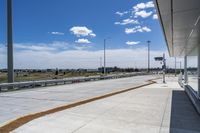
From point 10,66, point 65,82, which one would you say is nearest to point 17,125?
point 10,66

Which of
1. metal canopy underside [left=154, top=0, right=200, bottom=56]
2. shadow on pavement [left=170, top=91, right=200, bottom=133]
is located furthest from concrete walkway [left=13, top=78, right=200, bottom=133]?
metal canopy underside [left=154, top=0, right=200, bottom=56]


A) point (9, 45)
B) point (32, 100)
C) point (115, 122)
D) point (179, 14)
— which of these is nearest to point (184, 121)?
point (115, 122)

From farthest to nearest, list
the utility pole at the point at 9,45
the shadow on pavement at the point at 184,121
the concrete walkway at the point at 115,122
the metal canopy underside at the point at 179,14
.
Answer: the utility pole at the point at 9,45 < the shadow on pavement at the point at 184,121 < the concrete walkway at the point at 115,122 < the metal canopy underside at the point at 179,14

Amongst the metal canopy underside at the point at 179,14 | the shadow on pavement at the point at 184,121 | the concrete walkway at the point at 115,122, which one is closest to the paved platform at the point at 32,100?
the concrete walkway at the point at 115,122

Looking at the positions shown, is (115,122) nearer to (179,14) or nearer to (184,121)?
(184,121)

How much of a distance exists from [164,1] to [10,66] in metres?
17.4

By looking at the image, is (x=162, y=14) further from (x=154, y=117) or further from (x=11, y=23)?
(x=11, y=23)

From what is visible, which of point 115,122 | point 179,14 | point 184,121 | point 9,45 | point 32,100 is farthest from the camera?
point 9,45

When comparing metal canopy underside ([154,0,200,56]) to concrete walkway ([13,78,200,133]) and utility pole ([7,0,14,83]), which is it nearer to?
concrete walkway ([13,78,200,133])

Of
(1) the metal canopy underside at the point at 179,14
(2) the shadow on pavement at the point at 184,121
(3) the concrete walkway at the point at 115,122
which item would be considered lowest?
(2) the shadow on pavement at the point at 184,121

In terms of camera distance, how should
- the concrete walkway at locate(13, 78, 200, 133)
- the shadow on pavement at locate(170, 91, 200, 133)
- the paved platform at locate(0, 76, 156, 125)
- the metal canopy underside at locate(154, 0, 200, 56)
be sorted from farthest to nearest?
the paved platform at locate(0, 76, 156, 125), the shadow on pavement at locate(170, 91, 200, 133), the concrete walkway at locate(13, 78, 200, 133), the metal canopy underside at locate(154, 0, 200, 56)

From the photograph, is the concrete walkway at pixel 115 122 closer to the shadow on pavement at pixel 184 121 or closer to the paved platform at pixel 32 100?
the shadow on pavement at pixel 184 121

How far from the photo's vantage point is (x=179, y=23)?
340 inches

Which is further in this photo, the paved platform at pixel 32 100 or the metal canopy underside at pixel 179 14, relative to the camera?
the paved platform at pixel 32 100
